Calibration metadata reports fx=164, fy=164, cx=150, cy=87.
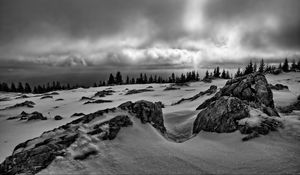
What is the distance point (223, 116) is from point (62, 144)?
6.85m

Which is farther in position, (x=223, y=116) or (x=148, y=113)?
(x=148, y=113)

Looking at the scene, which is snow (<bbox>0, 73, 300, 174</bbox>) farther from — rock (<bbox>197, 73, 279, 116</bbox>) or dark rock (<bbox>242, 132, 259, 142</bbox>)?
rock (<bbox>197, 73, 279, 116</bbox>)

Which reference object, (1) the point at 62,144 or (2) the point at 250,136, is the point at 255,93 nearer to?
(2) the point at 250,136

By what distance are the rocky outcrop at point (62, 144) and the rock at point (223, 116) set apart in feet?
9.37

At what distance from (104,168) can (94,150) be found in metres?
0.84

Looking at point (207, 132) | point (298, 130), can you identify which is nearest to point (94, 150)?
point (207, 132)

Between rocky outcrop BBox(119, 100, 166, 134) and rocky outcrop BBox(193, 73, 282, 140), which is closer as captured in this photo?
rocky outcrop BBox(193, 73, 282, 140)

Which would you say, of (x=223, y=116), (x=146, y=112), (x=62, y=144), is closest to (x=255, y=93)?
(x=223, y=116)

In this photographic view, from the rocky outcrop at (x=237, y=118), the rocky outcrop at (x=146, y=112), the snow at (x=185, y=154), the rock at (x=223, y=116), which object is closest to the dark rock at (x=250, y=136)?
the rocky outcrop at (x=237, y=118)

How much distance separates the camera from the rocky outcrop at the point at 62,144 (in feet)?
15.1

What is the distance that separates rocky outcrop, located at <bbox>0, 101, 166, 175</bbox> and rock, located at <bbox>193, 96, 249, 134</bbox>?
286cm

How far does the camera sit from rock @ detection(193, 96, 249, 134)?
7.52 metres

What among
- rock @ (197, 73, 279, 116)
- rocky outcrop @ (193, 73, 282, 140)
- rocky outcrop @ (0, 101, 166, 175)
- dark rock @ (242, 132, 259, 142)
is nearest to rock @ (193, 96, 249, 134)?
rocky outcrop @ (193, 73, 282, 140)

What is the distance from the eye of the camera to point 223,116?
7.90 metres
